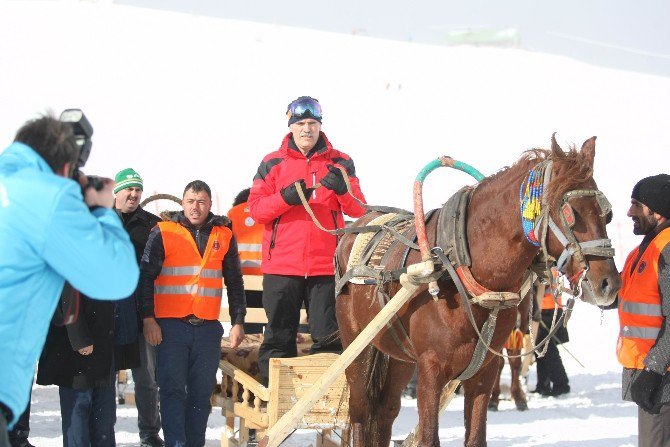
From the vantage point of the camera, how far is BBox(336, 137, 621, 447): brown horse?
14.3 ft

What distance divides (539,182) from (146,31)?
3061cm

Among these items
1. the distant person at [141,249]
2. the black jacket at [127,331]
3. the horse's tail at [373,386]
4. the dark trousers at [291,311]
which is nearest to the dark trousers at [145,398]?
the distant person at [141,249]

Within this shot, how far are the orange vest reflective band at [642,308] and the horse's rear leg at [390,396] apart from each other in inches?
65.1

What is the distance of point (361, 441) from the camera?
6.06 metres

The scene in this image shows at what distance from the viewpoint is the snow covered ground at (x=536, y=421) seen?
7895 mm

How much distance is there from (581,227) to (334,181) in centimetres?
231

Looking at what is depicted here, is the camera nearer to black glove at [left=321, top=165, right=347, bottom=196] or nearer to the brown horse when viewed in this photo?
the brown horse

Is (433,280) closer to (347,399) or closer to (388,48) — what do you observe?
(347,399)

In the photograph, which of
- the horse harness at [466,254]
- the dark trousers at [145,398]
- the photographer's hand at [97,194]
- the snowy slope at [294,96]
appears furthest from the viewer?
the snowy slope at [294,96]

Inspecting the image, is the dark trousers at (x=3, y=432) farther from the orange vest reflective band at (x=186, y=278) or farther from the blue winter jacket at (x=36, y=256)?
the orange vest reflective band at (x=186, y=278)

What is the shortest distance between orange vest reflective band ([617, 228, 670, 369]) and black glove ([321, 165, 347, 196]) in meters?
2.19

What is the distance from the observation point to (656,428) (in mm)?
4676

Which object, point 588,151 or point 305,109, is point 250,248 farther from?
point 588,151

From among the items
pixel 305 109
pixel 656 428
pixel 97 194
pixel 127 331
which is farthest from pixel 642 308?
pixel 127 331
